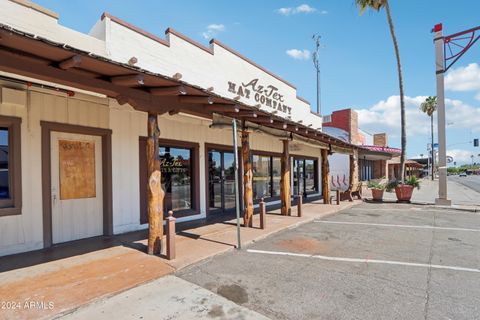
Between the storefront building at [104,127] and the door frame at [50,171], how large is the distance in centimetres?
2

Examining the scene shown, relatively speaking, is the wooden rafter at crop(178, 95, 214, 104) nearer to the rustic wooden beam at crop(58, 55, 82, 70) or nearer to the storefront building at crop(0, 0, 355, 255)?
the storefront building at crop(0, 0, 355, 255)

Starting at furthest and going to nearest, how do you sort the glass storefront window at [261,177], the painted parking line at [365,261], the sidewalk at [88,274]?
the glass storefront window at [261,177] → the painted parking line at [365,261] → the sidewalk at [88,274]

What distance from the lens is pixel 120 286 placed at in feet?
13.7

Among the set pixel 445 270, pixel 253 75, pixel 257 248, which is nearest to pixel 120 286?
pixel 257 248

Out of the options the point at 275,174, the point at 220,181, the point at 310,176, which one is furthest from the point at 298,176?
the point at 220,181

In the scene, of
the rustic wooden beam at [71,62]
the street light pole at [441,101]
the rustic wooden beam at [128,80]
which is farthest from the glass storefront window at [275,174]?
the rustic wooden beam at [71,62]

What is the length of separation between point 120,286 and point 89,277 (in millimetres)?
674

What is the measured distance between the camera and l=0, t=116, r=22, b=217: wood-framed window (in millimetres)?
5637

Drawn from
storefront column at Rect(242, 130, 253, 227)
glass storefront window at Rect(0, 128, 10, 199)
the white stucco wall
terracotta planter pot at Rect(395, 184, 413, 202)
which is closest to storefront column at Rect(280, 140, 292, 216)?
storefront column at Rect(242, 130, 253, 227)

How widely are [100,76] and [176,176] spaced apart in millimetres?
4740

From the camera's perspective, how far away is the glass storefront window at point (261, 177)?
1288cm

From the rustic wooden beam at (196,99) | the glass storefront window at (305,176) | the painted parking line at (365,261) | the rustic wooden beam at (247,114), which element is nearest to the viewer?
the painted parking line at (365,261)

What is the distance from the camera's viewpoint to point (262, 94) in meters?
13.6

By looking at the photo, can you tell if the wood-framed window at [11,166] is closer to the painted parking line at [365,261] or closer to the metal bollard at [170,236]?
the metal bollard at [170,236]
